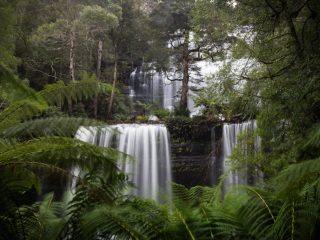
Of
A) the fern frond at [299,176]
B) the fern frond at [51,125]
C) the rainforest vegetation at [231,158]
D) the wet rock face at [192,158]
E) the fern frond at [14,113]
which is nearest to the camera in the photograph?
the fern frond at [299,176]

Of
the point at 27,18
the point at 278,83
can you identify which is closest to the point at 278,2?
the point at 278,83

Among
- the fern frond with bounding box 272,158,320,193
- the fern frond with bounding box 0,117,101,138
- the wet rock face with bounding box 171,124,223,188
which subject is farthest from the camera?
the wet rock face with bounding box 171,124,223,188

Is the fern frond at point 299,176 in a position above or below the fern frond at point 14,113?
below

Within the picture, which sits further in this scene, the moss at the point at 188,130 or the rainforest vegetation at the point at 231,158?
the moss at the point at 188,130

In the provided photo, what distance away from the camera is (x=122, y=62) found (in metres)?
21.1

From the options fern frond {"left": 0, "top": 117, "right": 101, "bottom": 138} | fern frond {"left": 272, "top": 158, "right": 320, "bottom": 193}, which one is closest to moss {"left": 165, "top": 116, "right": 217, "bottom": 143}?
fern frond {"left": 0, "top": 117, "right": 101, "bottom": 138}

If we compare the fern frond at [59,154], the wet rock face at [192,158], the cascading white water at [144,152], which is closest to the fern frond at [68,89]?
the fern frond at [59,154]

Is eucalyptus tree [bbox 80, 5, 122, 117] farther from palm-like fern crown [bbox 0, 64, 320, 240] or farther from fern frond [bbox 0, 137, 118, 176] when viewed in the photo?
fern frond [bbox 0, 137, 118, 176]

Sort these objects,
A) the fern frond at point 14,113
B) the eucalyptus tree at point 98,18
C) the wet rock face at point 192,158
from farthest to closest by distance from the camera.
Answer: the eucalyptus tree at point 98,18
the wet rock face at point 192,158
the fern frond at point 14,113

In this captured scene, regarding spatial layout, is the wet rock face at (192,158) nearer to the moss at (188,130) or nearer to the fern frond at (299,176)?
the moss at (188,130)

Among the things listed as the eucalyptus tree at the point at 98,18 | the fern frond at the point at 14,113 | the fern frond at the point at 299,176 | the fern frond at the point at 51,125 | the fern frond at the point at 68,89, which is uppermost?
the eucalyptus tree at the point at 98,18

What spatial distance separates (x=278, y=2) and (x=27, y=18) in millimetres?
14938

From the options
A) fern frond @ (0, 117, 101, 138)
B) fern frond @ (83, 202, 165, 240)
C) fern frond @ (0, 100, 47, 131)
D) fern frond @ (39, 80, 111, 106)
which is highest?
fern frond @ (39, 80, 111, 106)

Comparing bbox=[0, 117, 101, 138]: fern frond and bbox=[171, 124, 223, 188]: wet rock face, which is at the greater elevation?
bbox=[0, 117, 101, 138]: fern frond
